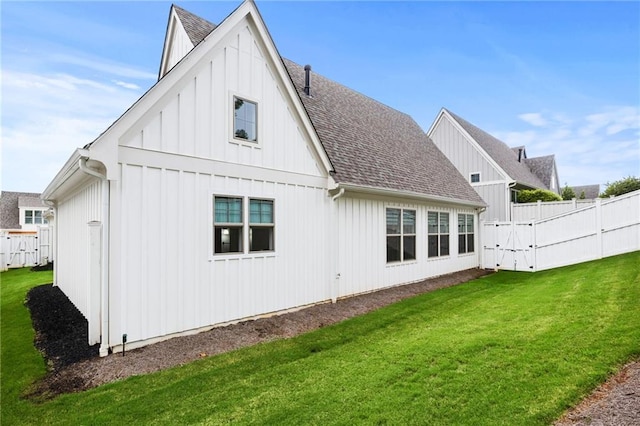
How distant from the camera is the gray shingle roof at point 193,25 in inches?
301

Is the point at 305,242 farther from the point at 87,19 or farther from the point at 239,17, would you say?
the point at 87,19

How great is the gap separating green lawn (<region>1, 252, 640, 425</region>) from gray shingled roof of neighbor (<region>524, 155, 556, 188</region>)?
27866 mm

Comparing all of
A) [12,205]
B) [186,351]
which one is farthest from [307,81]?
[12,205]

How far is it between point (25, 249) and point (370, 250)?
18972mm

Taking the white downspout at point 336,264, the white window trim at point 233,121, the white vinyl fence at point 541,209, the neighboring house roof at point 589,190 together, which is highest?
the neighboring house roof at point 589,190

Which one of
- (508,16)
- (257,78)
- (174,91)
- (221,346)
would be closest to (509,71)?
(508,16)

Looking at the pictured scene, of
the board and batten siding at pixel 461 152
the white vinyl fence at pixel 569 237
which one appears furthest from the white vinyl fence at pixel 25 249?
the board and batten siding at pixel 461 152

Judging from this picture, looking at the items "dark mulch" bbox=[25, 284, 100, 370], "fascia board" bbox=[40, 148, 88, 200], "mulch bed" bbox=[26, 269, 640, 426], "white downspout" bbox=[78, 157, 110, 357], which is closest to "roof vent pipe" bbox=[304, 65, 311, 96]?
"mulch bed" bbox=[26, 269, 640, 426]

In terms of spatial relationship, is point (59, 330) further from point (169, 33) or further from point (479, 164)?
point (479, 164)

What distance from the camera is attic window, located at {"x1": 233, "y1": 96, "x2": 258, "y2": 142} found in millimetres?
6777

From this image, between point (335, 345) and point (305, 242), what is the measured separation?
2.90 metres

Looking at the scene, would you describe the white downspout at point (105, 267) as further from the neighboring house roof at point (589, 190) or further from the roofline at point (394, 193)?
the neighboring house roof at point (589, 190)

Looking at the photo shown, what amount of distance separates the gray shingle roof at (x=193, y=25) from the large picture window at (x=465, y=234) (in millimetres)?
11709

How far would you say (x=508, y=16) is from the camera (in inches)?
523
